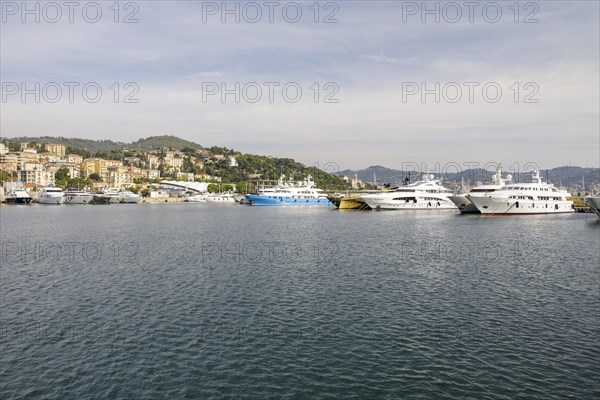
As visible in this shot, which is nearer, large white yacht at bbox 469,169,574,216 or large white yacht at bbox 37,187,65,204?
large white yacht at bbox 469,169,574,216

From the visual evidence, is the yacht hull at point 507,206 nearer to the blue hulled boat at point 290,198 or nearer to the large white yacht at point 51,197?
the blue hulled boat at point 290,198

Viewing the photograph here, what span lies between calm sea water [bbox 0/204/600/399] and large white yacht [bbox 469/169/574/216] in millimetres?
54640

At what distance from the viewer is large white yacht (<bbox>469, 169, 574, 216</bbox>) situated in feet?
329

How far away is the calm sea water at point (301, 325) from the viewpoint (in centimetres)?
1789

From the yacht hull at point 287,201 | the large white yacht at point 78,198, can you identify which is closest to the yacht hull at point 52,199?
the large white yacht at point 78,198

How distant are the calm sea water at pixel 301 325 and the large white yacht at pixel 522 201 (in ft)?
179

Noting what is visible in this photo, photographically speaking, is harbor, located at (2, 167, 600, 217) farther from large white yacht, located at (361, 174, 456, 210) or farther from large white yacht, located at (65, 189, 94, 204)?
large white yacht, located at (65, 189, 94, 204)

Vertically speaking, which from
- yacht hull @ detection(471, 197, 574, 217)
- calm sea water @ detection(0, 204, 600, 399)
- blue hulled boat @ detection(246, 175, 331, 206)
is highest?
blue hulled boat @ detection(246, 175, 331, 206)

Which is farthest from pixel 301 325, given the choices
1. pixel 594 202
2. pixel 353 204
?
pixel 353 204

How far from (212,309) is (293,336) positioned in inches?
285

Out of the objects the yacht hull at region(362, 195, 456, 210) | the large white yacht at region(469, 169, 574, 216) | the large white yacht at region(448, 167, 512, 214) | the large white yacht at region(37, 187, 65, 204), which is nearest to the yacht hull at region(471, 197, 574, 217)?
the large white yacht at region(469, 169, 574, 216)

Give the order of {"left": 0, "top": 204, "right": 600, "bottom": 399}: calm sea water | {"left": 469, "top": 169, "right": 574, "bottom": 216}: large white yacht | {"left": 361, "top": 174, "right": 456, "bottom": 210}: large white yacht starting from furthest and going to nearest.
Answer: {"left": 361, "top": 174, "right": 456, "bottom": 210}: large white yacht → {"left": 469, "top": 169, "right": 574, "bottom": 216}: large white yacht → {"left": 0, "top": 204, "right": 600, "bottom": 399}: calm sea water

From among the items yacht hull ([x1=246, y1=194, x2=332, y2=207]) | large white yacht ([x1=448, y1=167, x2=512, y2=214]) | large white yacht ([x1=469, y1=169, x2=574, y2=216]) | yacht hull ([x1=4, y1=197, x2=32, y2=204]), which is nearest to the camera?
large white yacht ([x1=469, y1=169, x2=574, y2=216])

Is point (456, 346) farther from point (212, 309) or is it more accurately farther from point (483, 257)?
point (483, 257)
